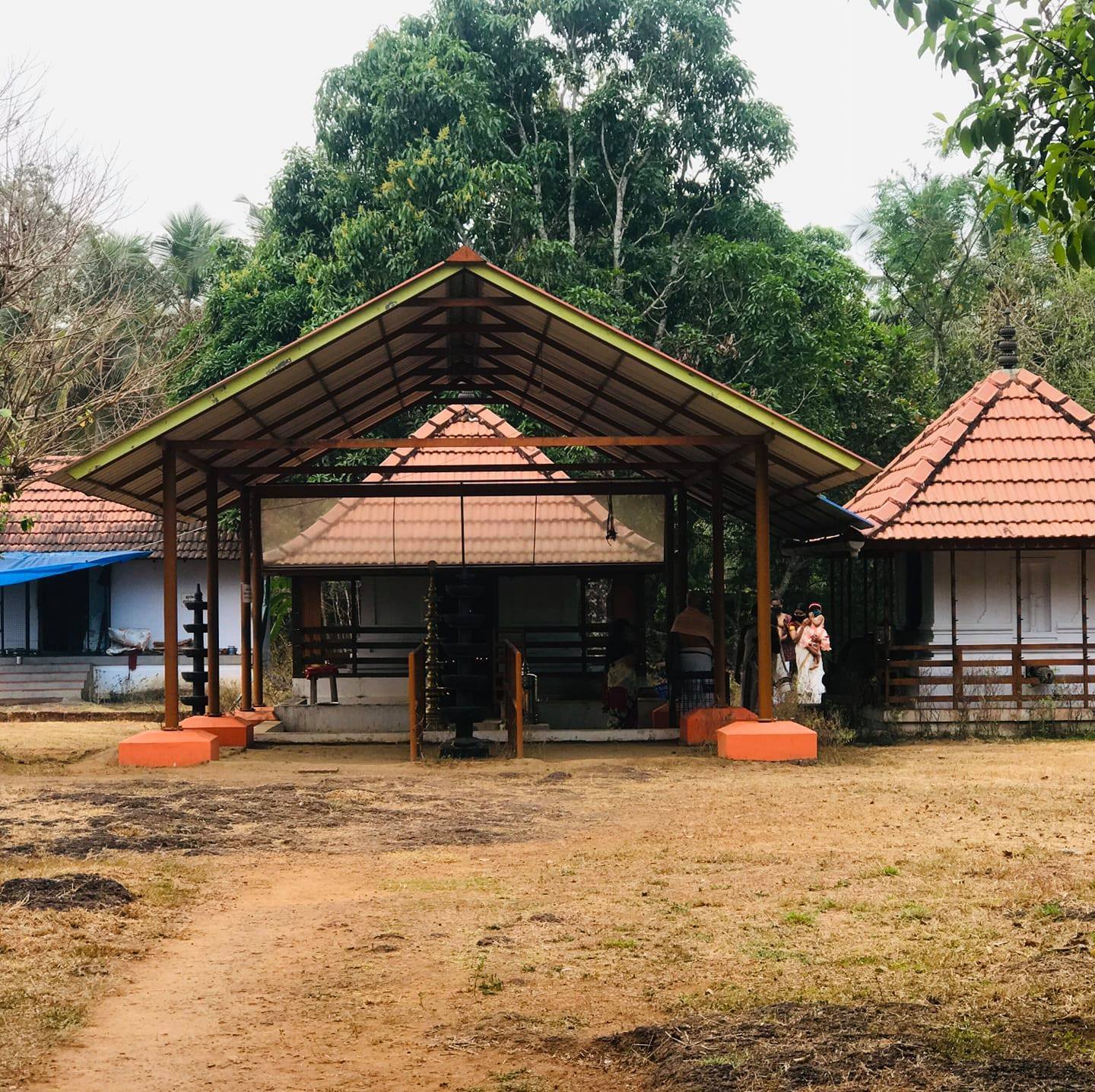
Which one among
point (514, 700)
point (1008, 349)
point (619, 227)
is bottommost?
point (514, 700)

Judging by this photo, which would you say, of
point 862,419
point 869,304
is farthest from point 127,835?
point 869,304

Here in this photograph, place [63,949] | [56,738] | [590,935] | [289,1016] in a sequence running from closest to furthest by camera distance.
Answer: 1. [289,1016]
2. [63,949]
3. [590,935]
4. [56,738]

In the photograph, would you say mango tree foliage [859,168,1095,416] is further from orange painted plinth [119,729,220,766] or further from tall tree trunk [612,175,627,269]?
orange painted plinth [119,729,220,766]

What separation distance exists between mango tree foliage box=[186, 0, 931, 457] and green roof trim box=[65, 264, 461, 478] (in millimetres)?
11508

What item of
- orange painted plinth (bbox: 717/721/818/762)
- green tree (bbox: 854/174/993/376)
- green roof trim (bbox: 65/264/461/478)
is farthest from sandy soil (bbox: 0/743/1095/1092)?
green tree (bbox: 854/174/993/376)

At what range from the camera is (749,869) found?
8750 millimetres

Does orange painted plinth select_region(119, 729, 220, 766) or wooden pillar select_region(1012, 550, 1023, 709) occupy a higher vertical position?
wooden pillar select_region(1012, 550, 1023, 709)

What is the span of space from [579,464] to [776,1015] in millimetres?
11912

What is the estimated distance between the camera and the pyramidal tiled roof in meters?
17.6

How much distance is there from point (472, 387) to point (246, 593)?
12.4ft

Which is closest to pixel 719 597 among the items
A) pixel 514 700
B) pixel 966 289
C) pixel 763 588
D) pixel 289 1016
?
pixel 763 588

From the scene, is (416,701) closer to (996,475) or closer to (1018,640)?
(1018,640)

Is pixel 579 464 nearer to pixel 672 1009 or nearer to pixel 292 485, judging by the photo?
pixel 292 485

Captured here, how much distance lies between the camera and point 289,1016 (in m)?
5.64
